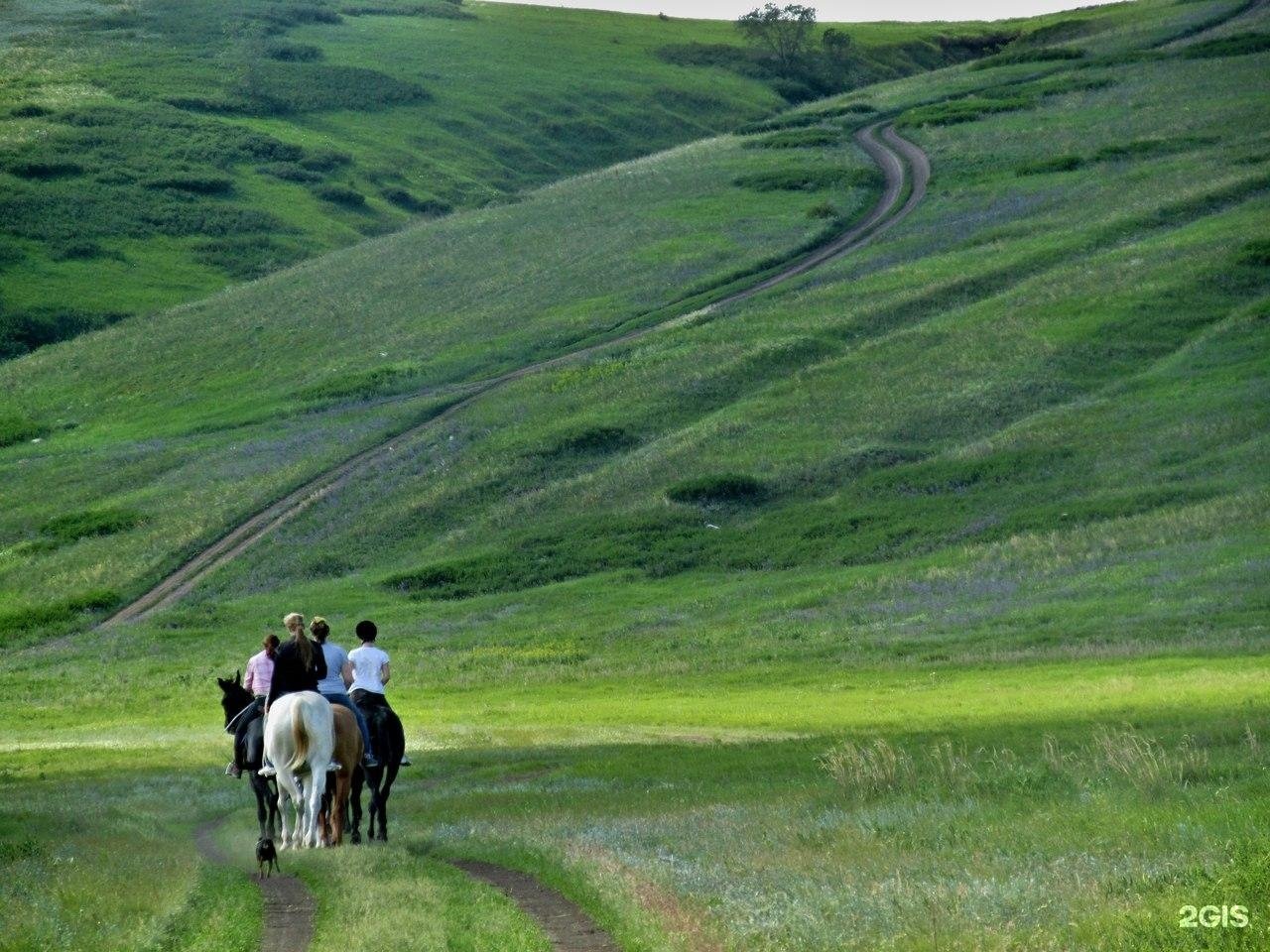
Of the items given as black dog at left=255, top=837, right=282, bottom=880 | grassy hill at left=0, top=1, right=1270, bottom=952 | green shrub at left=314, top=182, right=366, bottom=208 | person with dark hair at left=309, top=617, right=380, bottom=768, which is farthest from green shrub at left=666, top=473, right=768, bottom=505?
green shrub at left=314, top=182, right=366, bottom=208

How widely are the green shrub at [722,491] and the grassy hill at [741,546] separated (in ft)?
0.99

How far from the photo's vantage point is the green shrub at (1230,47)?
177 m

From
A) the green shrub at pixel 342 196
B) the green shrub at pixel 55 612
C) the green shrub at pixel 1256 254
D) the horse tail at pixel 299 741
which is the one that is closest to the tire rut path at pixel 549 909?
the horse tail at pixel 299 741

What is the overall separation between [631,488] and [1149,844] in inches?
2866

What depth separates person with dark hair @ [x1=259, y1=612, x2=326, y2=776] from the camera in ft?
80.7

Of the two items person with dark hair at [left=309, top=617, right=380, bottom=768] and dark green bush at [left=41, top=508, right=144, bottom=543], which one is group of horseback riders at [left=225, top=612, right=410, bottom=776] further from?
dark green bush at [left=41, top=508, right=144, bottom=543]

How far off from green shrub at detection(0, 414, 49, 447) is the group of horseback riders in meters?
95.4

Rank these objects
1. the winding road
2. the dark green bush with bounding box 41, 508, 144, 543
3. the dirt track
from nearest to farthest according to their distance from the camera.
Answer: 1. the winding road
2. the dirt track
3. the dark green bush with bounding box 41, 508, 144, 543

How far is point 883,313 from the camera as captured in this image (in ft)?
370

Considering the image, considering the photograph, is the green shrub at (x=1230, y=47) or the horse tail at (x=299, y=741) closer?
the horse tail at (x=299, y=741)

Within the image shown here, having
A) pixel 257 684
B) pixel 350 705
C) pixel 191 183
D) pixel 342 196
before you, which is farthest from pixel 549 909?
pixel 342 196

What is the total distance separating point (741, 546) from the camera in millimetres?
80500

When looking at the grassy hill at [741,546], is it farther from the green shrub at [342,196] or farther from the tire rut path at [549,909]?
the green shrub at [342,196]

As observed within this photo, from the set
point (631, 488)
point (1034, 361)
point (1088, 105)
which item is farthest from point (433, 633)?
point (1088, 105)
